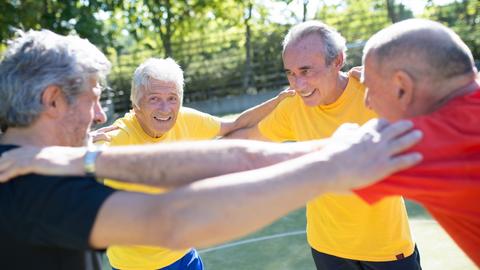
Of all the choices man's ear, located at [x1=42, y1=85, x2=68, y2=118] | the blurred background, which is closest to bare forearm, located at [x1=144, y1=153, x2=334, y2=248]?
man's ear, located at [x1=42, y1=85, x2=68, y2=118]

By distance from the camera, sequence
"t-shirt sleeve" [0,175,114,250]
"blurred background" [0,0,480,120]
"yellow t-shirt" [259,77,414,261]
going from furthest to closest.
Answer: "blurred background" [0,0,480,120] → "yellow t-shirt" [259,77,414,261] → "t-shirt sleeve" [0,175,114,250]

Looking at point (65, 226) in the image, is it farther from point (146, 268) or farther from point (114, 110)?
point (114, 110)

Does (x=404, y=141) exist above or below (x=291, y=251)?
above

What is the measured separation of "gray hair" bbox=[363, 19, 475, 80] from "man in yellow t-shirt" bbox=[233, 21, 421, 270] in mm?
1736

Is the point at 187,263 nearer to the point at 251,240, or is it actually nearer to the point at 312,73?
the point at 312,73

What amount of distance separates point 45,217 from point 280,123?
270 centimetres

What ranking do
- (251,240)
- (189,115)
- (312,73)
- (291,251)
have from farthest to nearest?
(251,240) → (291,251) → (189,115) → (312,73)

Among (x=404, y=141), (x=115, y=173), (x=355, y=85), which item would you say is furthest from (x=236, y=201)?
(x=355, y=85)

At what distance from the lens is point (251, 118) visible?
4625 millimetres

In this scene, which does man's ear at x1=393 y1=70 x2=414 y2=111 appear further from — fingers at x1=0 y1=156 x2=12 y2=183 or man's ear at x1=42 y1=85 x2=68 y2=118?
fingers at x1=0 y1=156 x2=12 y2=183

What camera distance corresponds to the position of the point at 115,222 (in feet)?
5.32

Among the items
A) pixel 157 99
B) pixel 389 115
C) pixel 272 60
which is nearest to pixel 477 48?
pixel 272 60

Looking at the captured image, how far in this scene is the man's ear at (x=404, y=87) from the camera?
193 centimetres

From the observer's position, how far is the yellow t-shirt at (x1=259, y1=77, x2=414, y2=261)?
3613 millimetres
